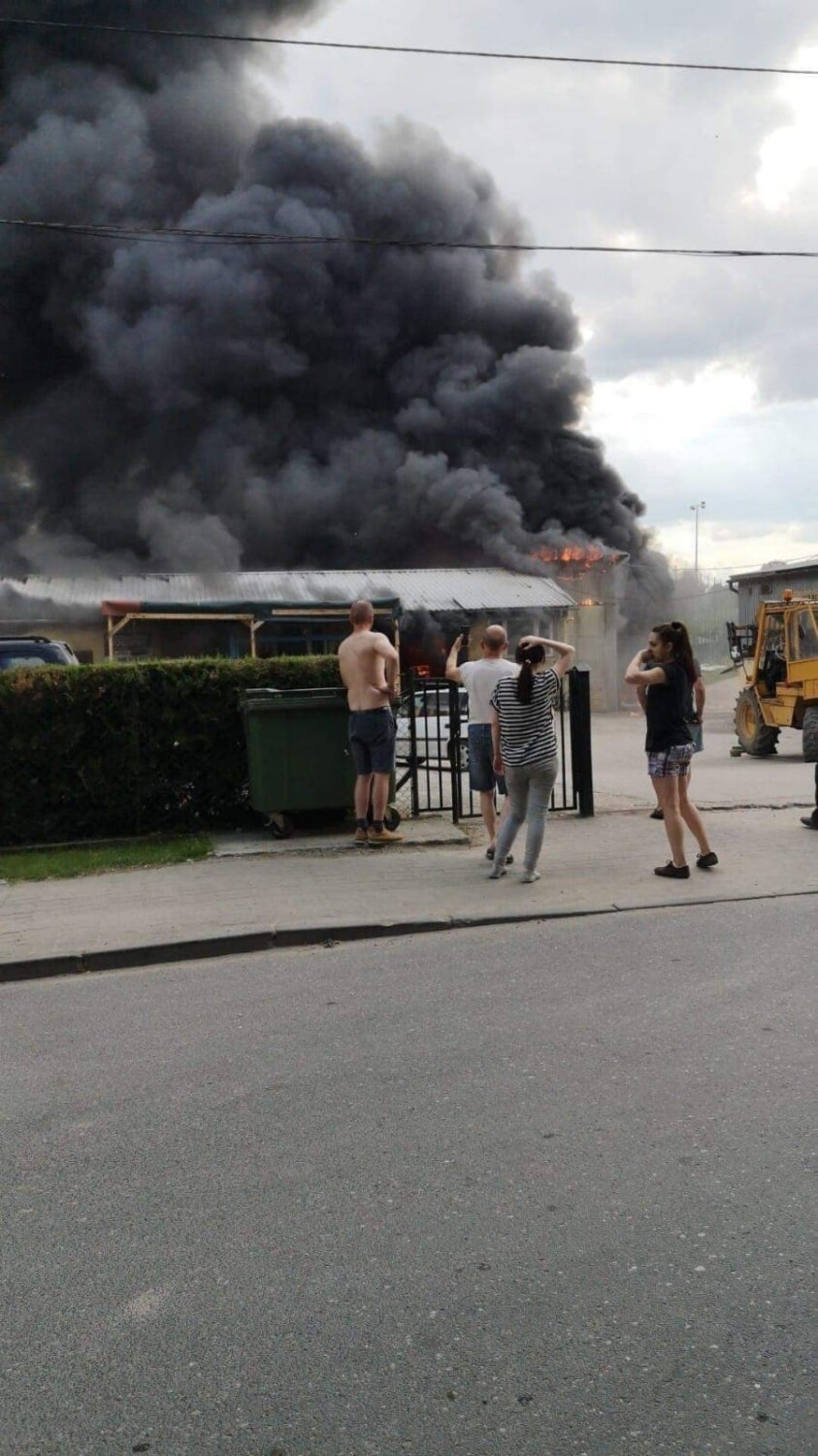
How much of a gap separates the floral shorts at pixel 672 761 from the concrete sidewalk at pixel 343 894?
0.66 m

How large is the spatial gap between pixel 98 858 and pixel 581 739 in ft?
12.8

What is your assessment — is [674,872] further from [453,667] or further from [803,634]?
[803,634]

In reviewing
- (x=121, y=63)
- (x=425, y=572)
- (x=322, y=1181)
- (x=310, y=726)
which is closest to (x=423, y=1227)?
(x=322, y=1181)

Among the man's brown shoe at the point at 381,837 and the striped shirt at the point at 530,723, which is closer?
the striped shirt at the point at 530,723

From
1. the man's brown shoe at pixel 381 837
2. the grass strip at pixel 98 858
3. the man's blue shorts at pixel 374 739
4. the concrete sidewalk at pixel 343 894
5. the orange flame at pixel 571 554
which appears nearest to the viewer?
the concrete sidewalk at pixel 343 894

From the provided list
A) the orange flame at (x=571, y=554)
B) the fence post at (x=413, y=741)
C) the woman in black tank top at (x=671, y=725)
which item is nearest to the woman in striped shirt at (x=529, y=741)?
the woman in black tank top at (x=671, y=725)

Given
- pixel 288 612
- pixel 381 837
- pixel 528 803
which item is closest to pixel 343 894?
pixel 528 803

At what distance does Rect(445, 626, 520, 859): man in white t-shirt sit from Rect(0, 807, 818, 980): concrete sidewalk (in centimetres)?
42

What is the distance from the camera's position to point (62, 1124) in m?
3.66

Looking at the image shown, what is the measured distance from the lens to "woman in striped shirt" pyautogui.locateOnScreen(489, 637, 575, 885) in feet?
22.6

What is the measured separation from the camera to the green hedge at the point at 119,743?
27.5 ft

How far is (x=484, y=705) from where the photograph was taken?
7.87 metres

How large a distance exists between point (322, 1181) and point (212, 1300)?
60 centimetres

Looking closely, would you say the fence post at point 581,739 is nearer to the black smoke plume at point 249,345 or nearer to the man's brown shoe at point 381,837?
the man's brown shoe at point 381,837
